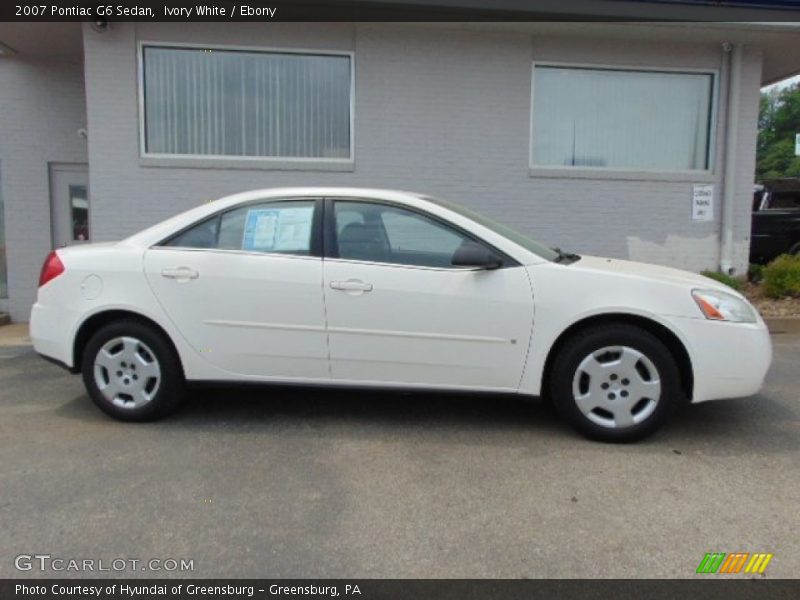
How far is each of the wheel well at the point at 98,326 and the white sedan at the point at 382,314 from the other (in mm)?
14

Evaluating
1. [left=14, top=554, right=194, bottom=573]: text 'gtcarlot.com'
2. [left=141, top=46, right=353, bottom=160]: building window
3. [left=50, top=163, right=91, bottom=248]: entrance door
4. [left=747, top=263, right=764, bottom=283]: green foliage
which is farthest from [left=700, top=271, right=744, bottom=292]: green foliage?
[left=50, top=163, right=91, bottom=248]: entrance door

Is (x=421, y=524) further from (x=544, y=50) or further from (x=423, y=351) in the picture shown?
(x=544, y=50)

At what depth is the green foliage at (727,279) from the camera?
830 centimetres

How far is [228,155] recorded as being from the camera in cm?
820

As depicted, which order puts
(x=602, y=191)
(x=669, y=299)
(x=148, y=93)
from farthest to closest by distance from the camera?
(x=602, y=191) < (x=148, y=93) < (x=669, y=299)

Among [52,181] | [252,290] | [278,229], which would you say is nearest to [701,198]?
[278,229]

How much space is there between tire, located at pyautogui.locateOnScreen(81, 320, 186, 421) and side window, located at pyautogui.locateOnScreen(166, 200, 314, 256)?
2.23 feet

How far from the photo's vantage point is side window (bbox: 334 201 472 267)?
4.04 meters

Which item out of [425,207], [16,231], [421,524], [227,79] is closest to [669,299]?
[425,207]

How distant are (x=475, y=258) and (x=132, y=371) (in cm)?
243

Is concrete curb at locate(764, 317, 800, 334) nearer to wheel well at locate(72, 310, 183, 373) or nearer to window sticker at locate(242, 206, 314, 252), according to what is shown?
window sticker at locate(242, 206, 314, 252)

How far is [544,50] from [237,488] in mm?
7271

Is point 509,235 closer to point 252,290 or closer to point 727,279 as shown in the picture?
point 252,290

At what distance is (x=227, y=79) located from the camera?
26.8 ft
